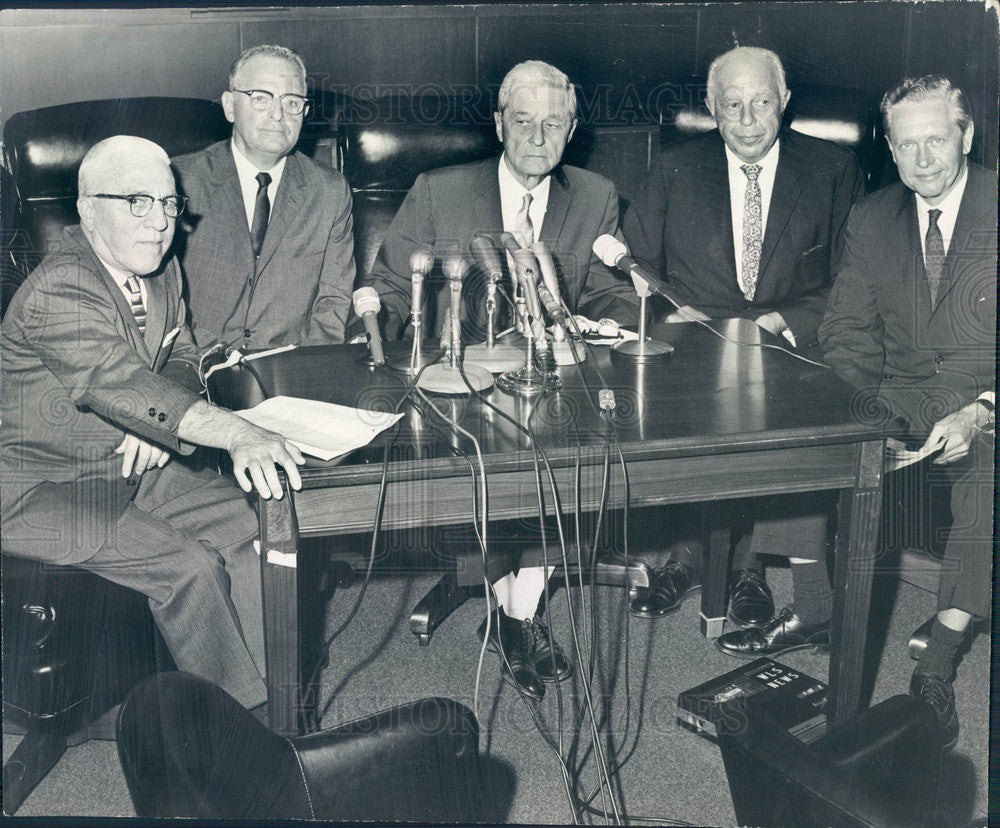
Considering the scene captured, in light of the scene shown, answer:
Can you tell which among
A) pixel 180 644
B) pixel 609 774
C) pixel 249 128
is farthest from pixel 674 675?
pixel 249 128

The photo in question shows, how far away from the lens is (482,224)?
246 cm

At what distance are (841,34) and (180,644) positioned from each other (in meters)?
1.84

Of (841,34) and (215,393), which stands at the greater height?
(841,34)

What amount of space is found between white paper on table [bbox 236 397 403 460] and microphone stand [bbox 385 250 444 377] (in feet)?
0.75

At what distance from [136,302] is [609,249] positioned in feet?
3.36

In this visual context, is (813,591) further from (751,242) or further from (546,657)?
(751,242)

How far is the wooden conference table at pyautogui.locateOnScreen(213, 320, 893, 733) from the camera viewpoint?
173 cm

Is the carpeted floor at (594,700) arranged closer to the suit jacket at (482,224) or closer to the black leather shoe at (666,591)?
the black leather shoe at (666,591)

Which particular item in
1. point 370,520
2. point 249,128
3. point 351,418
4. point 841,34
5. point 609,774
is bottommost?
point 609,774

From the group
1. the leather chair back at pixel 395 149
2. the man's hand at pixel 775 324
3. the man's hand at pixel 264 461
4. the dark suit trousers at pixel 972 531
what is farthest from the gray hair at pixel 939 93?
the man's hand at pixel 264 461

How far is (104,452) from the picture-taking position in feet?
6.91

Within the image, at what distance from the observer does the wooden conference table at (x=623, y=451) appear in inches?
68.2

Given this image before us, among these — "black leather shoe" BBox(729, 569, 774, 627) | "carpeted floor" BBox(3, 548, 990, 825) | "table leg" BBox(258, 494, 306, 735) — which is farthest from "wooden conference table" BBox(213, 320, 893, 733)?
"black leather shoe" BBox(729, 569, 774, 627)

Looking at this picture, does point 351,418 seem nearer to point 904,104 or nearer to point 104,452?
point 104,452
